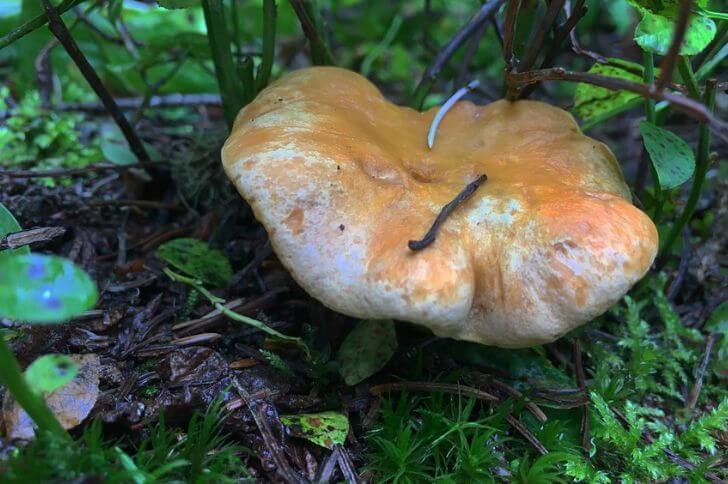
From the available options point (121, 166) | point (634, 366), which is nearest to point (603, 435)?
point (634, 366)

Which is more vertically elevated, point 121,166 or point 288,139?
point 288,139

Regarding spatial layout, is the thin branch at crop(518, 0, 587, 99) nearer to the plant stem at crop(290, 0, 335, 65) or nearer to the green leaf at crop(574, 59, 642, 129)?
the green leaf at crop(574, 59, 642, 129)

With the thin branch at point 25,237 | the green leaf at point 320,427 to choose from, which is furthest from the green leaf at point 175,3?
the green leaf at point 320,427

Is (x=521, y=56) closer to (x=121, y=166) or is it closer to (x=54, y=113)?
(x=121, y=166)

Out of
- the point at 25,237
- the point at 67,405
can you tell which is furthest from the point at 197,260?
the point at 67,405

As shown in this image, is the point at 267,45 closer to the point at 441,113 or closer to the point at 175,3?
the point at 175,3

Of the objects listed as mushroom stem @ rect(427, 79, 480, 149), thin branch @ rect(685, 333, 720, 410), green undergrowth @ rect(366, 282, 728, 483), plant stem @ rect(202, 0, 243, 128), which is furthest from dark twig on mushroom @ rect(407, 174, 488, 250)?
thin branch @ rect(685, 333, 720, 410)
